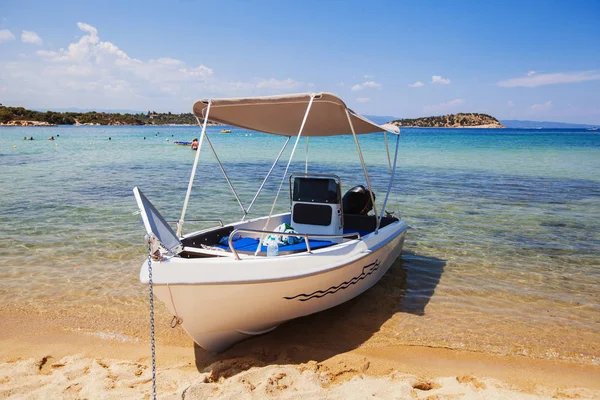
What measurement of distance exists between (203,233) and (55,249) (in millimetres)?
4145

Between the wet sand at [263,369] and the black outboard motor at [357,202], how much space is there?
104 inches

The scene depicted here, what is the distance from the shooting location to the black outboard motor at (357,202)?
25.5 feet

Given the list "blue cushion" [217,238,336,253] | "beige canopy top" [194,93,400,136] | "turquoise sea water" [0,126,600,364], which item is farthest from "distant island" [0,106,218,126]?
"blue cushion" [217,238,336,253]

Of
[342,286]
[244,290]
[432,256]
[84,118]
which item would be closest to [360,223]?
[432,256]

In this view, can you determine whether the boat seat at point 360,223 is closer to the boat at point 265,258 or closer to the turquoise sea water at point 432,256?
the boat at point 265,258

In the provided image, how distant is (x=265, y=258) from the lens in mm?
4629

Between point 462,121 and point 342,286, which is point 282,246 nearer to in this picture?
point 342,286

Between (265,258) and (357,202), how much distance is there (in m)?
3.51

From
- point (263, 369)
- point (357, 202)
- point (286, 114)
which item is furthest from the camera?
point (357, 202)

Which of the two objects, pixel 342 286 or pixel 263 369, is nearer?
pixel 263 369

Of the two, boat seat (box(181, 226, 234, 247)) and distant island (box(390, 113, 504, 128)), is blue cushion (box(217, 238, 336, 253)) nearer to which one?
boat seat (box(181, 226, 234, 247))

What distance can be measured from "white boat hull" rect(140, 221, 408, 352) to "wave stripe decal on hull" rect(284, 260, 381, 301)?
16 mm

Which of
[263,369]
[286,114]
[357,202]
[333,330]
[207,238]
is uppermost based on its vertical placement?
[286,114]

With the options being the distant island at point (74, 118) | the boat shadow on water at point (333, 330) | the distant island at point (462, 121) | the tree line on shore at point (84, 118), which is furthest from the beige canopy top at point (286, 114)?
the distant island at point (462, 121)
